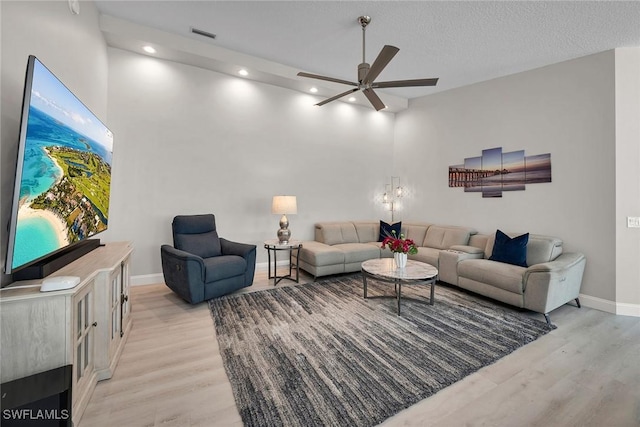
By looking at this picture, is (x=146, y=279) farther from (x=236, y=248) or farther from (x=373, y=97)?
(x=373, y=97)

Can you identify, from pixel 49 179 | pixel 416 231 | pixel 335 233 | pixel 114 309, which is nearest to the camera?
pixel 49 179

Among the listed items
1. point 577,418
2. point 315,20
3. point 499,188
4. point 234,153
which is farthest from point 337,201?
point 577,418

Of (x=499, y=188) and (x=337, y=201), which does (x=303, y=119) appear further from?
(x=499, y=188)

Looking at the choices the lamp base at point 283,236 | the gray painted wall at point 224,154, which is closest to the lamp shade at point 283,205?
the lamp base at point 283,236

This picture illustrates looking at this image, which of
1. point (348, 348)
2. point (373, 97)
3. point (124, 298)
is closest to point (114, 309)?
point (124, 298)

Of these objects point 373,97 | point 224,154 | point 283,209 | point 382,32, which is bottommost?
point 283,209

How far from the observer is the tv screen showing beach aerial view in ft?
4.50

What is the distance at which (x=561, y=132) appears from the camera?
12.1 ft

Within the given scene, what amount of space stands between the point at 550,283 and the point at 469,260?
0.94 metres

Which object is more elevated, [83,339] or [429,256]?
[429,256]

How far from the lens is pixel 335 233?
5.03 meters

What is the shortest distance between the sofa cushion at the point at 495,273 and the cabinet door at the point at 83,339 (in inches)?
156

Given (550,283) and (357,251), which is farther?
(357,251)

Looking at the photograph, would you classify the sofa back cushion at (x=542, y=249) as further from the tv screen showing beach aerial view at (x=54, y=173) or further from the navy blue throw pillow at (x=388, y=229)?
the tv screen showing beach aerial view at (x=54, y=173)
